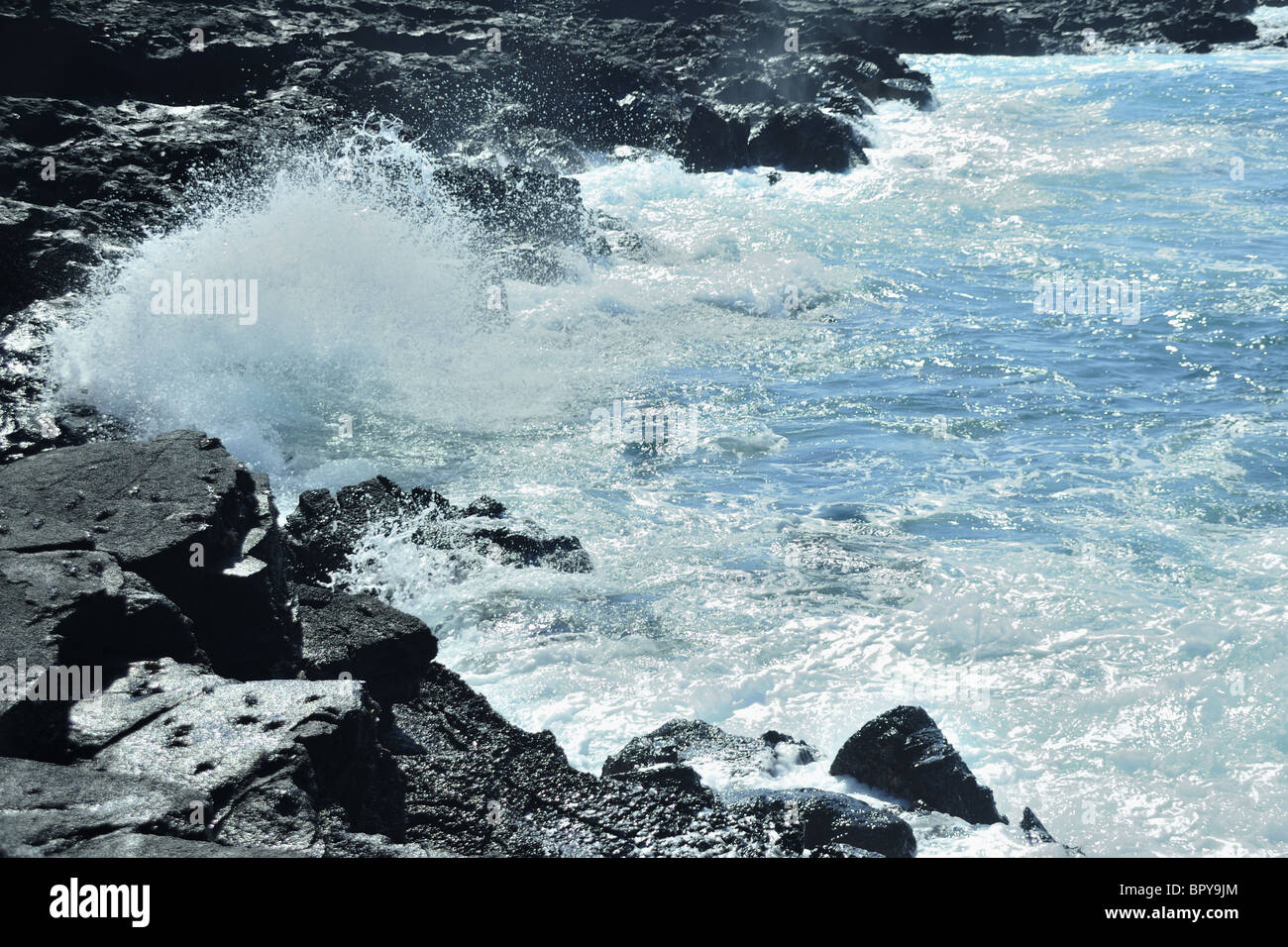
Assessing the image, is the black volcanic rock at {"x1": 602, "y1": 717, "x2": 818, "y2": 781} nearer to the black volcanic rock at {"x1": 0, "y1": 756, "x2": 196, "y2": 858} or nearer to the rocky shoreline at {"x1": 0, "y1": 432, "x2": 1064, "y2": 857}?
the rocky shoreline at {"x1": 0, "y1": 432, "x2": 1064, "y2": 857}

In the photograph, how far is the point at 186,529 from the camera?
573 cm

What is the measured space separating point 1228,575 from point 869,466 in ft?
10.5

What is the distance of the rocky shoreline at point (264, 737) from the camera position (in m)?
3.90

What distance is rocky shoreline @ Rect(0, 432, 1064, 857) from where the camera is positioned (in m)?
3.90

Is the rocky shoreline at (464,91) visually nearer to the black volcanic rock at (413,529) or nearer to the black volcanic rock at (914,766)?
the black volcanic rock at (413,529)

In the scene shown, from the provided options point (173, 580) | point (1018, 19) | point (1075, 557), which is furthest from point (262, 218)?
point (1018, 19)

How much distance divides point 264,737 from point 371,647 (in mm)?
1724

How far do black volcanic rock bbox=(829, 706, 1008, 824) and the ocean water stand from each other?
18 cm

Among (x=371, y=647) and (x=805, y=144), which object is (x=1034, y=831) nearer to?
(x=371, y=647)

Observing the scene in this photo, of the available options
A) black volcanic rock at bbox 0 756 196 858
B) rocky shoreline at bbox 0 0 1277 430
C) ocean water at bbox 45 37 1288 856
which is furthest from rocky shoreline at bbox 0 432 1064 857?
rocky shoreline at bbox 0 0 1277 430

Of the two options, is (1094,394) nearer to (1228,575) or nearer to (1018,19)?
(1228,575)

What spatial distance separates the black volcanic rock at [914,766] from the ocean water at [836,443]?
178 millimetres

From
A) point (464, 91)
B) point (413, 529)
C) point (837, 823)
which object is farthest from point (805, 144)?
point (837, 823)

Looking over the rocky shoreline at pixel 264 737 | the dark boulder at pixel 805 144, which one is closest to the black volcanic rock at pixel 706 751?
the rocky shoreline at pixel 264 737
